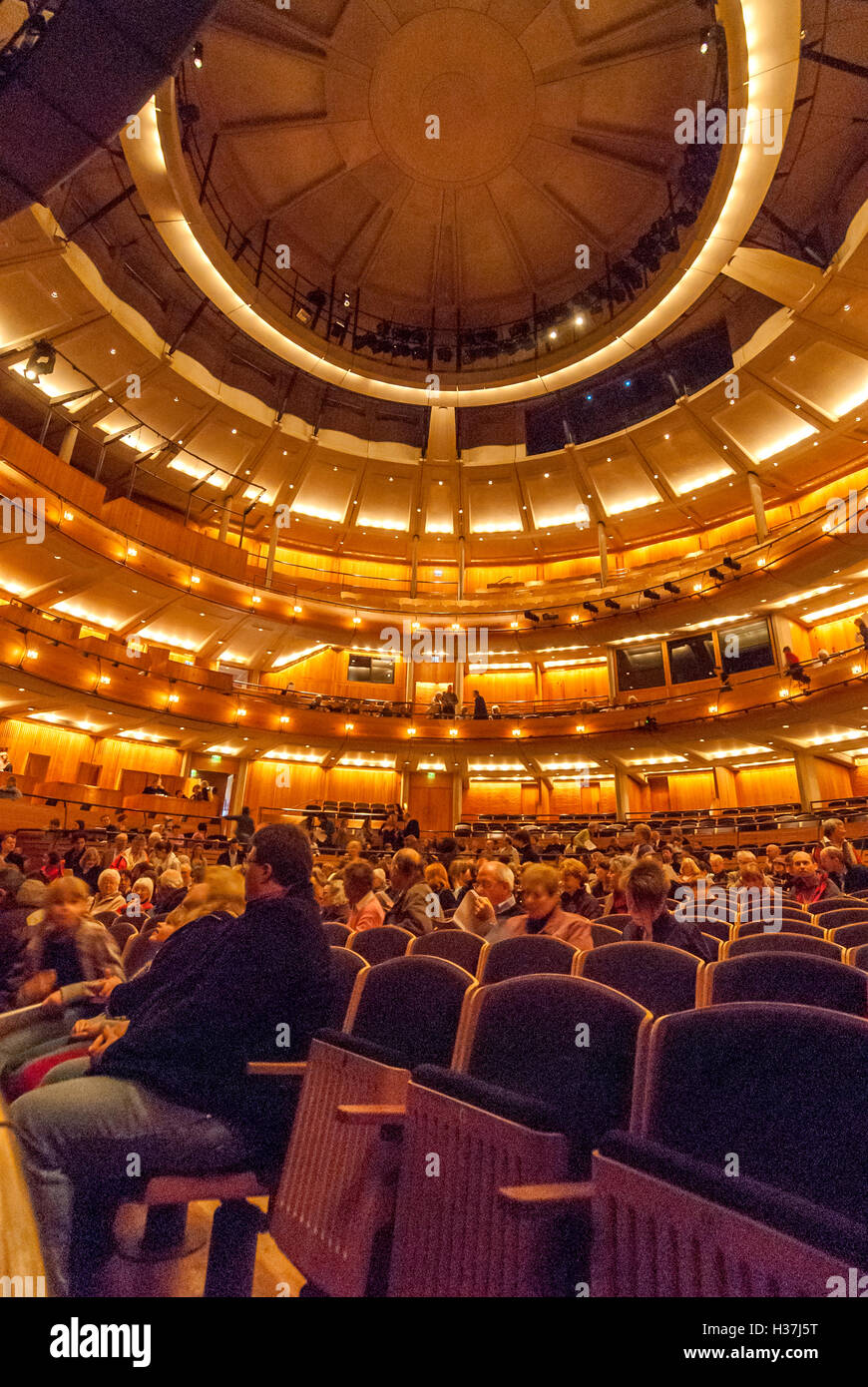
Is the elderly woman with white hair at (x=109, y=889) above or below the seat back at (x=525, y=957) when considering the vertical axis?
above

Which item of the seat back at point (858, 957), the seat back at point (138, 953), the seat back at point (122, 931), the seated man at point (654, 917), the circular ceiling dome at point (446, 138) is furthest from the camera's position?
the circular ceiling dome at point (446, 138)

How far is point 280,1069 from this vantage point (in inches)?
86.3

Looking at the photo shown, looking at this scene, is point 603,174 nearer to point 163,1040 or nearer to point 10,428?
point 10,428

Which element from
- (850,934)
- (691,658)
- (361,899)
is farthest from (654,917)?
(691,658)

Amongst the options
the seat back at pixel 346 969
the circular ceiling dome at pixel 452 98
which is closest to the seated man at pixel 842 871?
the seat back at pixel 346 969

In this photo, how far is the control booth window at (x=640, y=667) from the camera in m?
22.1

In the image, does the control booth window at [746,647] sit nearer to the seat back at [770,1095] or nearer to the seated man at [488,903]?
the seated man at [488,903]

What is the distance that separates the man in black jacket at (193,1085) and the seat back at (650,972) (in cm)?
120

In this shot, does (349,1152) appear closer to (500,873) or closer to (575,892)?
(500,873)

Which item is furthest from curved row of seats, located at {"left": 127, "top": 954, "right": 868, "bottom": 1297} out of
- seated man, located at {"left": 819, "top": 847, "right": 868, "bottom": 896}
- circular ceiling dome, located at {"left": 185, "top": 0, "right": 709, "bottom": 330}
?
circular ceiling dome, located at {"left": 185, "top": 0, "right": 709, "bottom": 330}

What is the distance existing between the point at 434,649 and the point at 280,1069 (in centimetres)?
2236

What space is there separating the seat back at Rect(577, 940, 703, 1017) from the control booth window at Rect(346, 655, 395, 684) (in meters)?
21.7

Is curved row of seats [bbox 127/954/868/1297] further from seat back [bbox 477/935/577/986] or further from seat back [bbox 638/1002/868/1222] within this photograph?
seat back [bbox 477/935/577/986]
